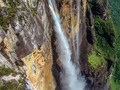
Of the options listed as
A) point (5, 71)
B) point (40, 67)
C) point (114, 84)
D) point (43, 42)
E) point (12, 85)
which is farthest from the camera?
point (114, 84)

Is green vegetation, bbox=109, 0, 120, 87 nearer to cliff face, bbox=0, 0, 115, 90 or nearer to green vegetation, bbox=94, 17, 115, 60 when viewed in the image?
green vegetation, bbox=94, 17, 115, 60

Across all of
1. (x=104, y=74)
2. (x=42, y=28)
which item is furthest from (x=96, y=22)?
(x=42, y=28)

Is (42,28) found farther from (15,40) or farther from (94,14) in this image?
(94,14)

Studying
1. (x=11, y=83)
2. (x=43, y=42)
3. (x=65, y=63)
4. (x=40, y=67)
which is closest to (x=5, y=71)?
(x=11, y=83)

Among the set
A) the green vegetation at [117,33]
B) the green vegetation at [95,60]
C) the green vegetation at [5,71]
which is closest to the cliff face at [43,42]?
the green vegetation at [95,60]

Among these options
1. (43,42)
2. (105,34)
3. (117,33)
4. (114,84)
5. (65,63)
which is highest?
(117,33)

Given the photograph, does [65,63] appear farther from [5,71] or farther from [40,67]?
[5,71]

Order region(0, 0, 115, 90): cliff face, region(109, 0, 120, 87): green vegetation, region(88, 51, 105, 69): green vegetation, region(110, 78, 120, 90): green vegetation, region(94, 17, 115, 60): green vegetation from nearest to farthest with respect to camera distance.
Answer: region(0, 0, 115, 90): cliff face < region(88, 51, 105, 69): green vegetation < region(94, 17, 115, 60): green vegetation < region(110, 78, 120, 90): green vegetation < region(109, 0, 120, 87): green vegetation

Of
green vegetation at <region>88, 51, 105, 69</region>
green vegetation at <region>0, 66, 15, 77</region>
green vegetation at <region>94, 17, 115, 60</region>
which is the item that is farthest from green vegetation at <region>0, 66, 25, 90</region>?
green vegetation at <region>94, 17, 115, 60</region>
